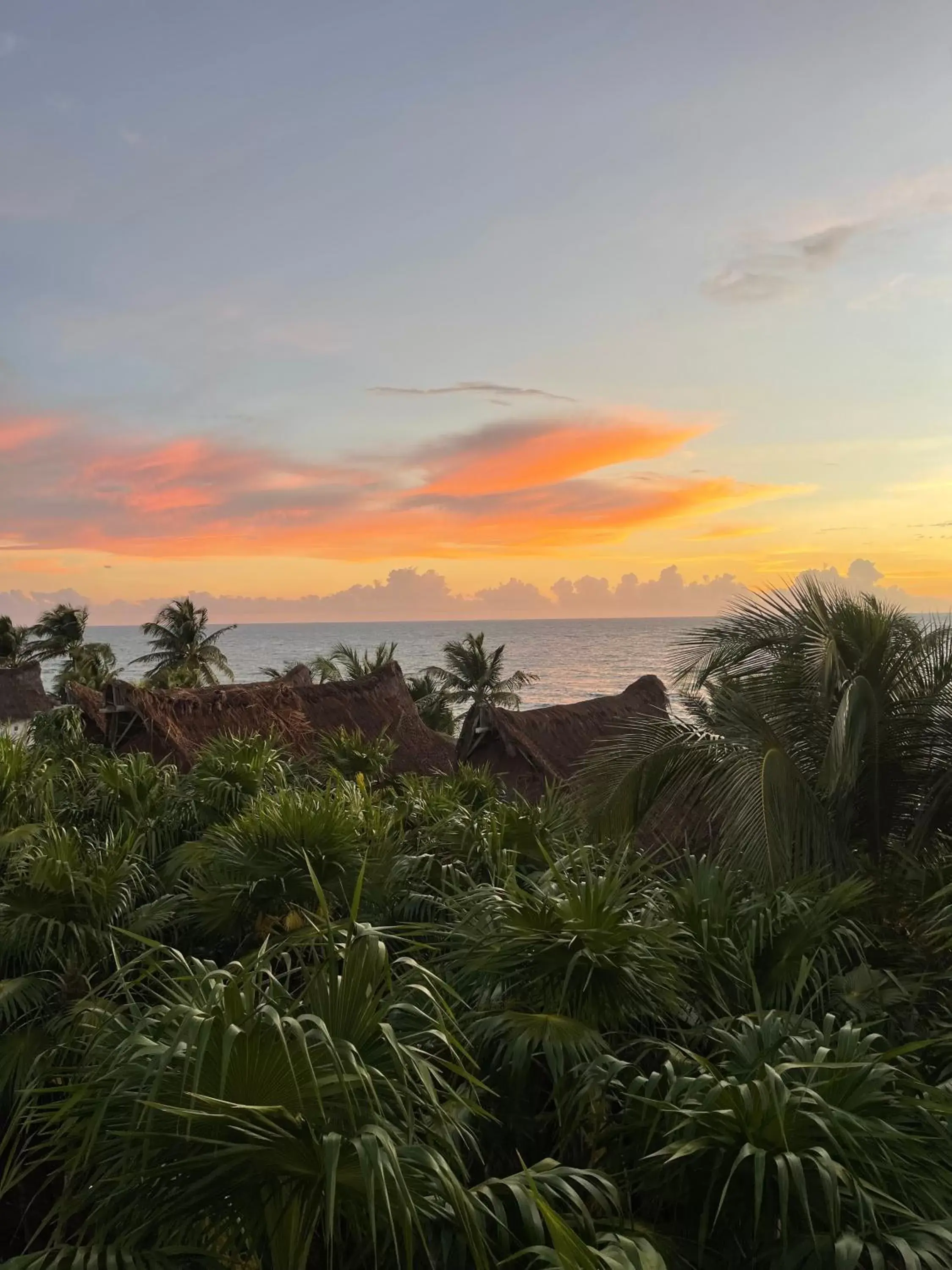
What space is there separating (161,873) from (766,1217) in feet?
21.1

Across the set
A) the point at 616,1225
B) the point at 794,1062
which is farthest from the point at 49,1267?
the point at 794,1062

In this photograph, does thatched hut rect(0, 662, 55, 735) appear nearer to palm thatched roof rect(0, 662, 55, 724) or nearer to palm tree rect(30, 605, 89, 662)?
palm thatched roof rect(0, 662, 55, 724)

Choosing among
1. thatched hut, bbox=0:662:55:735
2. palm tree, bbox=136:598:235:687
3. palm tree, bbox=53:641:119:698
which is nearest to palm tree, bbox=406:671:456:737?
palm tree, bbox=136:598:235:687

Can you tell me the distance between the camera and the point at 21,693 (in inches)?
1293

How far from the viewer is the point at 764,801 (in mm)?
7277

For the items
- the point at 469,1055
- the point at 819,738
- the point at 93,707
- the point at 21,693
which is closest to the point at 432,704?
the point at 21,693

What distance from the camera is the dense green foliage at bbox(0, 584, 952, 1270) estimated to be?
297 cm

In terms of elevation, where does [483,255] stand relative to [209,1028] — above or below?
above

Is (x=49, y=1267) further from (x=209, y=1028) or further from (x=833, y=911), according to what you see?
(x=833, y=911)

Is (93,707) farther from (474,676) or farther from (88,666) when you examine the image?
(88,666)

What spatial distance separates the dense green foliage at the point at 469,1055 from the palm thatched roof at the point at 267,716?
7.58 metres

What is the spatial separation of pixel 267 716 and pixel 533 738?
5.07 meters

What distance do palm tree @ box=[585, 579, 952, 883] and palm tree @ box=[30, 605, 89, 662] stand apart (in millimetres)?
36284

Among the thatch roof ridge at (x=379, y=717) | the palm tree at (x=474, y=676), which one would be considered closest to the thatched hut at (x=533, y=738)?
the thatch roof ridge at (x=379, y=717)
